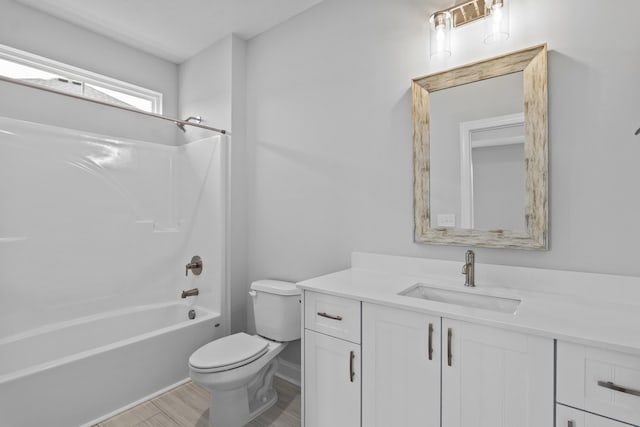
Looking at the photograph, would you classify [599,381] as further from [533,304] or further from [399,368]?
[399,368]

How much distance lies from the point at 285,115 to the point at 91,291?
197 cm

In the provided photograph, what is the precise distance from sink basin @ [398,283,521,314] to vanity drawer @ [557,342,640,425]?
370mm

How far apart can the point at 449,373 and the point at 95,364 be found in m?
1.91

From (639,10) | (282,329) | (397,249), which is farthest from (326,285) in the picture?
(639,10)

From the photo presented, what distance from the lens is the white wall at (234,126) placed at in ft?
8.71

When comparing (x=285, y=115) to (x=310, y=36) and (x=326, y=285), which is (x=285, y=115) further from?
(x=326, y=285)

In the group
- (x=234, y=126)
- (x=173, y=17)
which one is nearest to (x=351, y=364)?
(x=234, y=126)

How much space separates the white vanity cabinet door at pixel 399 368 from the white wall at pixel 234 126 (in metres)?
1.52

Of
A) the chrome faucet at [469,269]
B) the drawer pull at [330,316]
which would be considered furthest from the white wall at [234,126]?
the chrome faucet at [469,269]

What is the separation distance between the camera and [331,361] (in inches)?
60.8

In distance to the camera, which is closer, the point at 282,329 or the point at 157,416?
the point at 157,416

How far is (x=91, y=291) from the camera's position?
249 centimetres

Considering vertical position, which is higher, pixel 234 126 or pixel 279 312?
pixel 234 126

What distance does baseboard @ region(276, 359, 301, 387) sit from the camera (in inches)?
92.7
